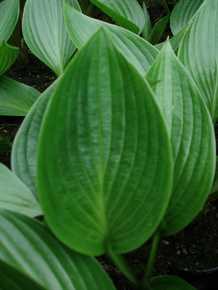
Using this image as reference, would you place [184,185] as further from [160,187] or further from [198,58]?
[198,58]

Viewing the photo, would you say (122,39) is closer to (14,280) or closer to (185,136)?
(185,136)

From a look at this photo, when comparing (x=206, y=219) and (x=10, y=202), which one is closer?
(x=10, y=202)

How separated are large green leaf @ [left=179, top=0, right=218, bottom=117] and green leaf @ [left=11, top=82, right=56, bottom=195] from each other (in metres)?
0.29

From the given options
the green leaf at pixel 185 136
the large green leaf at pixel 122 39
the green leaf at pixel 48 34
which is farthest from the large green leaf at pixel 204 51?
the green leaf at pixel 48 34

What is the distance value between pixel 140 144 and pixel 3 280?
218 mm

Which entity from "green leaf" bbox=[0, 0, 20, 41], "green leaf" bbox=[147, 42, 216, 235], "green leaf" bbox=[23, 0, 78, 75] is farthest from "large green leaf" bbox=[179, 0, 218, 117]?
"green leaf" bbox=[0, 0, 20, 41]

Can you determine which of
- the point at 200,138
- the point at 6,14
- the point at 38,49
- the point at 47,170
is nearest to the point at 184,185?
the point at 200,138

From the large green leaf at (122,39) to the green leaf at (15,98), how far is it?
26 cm

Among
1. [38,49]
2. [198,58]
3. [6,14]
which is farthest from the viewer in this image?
[6,14]

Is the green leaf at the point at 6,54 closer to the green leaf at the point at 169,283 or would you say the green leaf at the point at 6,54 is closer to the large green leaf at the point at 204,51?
the large green leaf at the point at 204,51

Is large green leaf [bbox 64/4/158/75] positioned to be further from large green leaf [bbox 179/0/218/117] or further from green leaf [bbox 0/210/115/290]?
green leaf [bbox 0/210/115/290]

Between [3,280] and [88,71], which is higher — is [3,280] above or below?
below

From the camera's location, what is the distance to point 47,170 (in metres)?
0.60

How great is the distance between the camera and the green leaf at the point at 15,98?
3.90 feet
